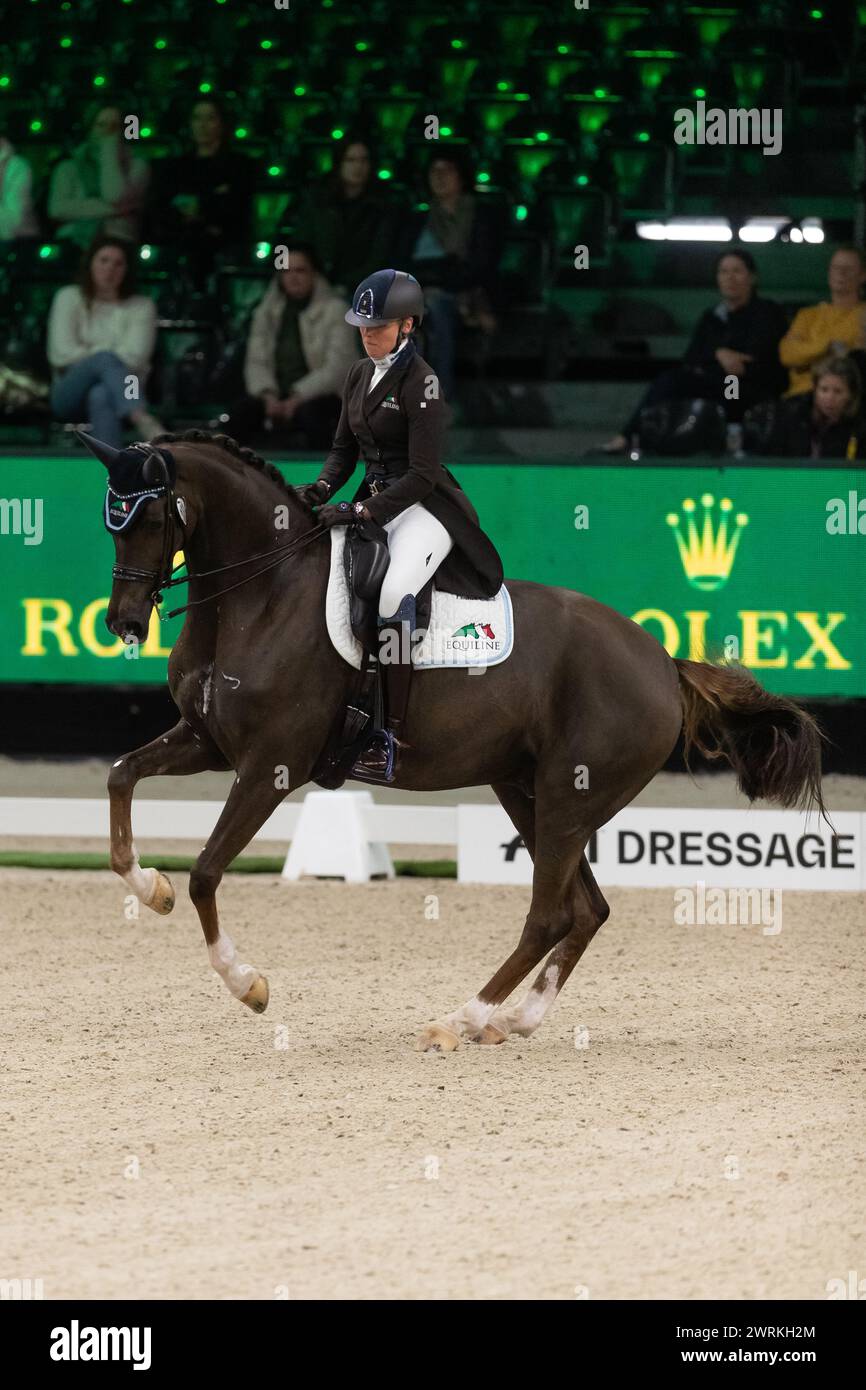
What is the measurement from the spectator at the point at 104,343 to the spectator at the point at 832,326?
330cm

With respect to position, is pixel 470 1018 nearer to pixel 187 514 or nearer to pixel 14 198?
pixel 187 514

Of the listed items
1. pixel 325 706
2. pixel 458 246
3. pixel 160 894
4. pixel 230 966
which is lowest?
pixel 230 966

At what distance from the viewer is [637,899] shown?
28.7 feet

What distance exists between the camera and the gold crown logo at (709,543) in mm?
A: 9367

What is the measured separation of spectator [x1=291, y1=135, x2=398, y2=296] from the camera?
10609 mm

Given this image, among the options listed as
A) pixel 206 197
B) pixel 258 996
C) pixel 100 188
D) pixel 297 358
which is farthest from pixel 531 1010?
pixel 100 188

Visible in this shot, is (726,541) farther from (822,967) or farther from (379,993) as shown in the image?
(379,993)

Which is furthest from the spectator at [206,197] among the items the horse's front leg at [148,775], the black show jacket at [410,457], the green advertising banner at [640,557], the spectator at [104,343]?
the horse's front leg at [148,775]

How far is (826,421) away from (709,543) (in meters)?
0.88

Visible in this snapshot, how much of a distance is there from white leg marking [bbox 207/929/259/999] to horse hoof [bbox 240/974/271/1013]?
2cm

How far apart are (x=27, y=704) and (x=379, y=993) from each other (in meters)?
4.46

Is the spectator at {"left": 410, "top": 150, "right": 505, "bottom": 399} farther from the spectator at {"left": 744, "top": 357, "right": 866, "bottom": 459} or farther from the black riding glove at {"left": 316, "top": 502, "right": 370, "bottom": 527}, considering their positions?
the black riding glove at {"left": 316, "top": 502, "right": 370, "bottom": 527}

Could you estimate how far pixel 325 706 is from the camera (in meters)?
5.86

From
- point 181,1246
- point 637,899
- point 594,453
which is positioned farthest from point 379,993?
point 594,453
